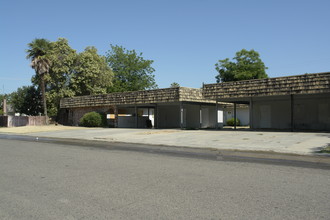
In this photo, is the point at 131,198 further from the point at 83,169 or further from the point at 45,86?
the point at 45,86

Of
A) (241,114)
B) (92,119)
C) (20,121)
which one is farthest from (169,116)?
(20,121)

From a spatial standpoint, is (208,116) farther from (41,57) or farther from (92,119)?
(41,57)

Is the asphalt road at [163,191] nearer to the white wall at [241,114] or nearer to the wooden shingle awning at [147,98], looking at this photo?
the wooden shingle awning at [147,98]

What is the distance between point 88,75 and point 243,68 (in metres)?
26.6

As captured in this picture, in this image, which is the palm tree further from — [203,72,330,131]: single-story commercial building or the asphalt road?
the asphalt road

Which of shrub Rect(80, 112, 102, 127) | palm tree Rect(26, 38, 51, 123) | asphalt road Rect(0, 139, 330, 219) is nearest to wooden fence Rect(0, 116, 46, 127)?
palm tree Rect(26, 38, 51, 123)

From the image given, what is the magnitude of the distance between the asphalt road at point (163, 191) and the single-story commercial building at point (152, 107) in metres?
20.2

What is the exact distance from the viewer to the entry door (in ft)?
90.3

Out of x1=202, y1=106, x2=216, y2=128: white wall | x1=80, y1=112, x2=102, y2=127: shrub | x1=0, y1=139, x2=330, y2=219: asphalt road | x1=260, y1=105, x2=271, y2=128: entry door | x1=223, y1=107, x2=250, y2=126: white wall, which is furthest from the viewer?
x1=223, y1=107, x2=250, y2=126: white wall

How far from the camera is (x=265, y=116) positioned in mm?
27719

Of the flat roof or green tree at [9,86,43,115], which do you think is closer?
the flat roof

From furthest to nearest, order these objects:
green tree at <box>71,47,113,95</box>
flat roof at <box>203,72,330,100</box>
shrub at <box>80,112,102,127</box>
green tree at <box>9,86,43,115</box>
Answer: green tree at <box>9,86,43,115</box>
green tree at <box>71,47,113,95</box>
shrub at <box>80,112,102,127</box>
flat roof at <box>203,72,330,100</box>

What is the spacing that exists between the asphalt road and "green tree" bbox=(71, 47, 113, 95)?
116ft

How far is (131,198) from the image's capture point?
5.69m
